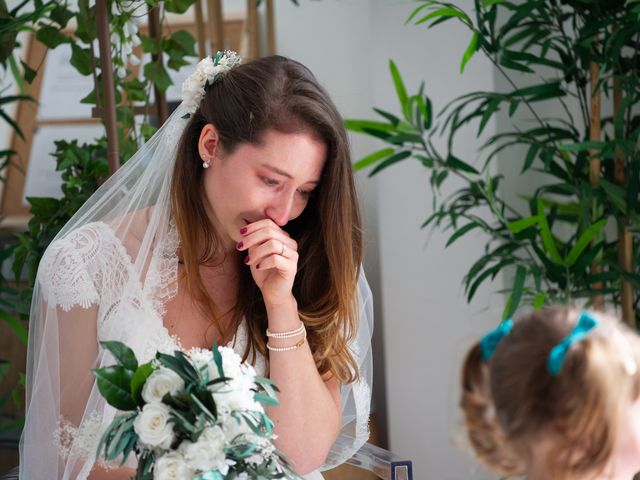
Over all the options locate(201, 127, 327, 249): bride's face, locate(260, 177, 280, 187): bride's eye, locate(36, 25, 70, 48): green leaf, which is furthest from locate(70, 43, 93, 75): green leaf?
locate(260, 177, 280, 187): bride's eye

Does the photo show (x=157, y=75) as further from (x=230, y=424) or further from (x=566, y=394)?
(x=566, y=394)

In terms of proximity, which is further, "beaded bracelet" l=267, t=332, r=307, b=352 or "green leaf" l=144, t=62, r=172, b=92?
"green leaf" l=144, t=62, r=172, b=92

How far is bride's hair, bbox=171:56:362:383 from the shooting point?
199cm

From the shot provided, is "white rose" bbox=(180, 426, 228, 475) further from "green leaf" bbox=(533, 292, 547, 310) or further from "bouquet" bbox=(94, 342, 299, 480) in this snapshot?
"green leaf" bbox=(533, 292, 547, 310)

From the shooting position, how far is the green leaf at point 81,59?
8.51 ft

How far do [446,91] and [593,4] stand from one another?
822 millimetres

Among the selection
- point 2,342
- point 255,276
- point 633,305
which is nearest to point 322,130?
point 255,276

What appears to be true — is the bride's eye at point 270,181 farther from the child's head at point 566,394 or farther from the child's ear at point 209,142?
the child's head at point 566,394

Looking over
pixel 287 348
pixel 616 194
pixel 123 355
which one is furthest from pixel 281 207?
pixel 616 194

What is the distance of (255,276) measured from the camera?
2.11m

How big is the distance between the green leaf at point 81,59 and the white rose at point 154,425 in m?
1.52

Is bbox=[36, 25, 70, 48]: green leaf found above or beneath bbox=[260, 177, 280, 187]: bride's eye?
above

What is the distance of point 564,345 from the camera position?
1.29 meters

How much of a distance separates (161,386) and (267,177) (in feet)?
2.29
